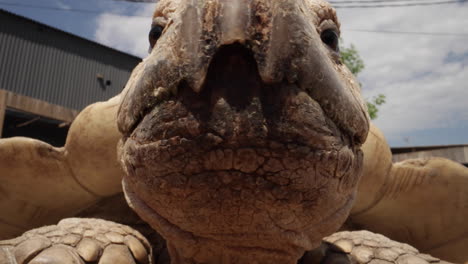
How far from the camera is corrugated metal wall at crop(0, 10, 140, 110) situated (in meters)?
12.3

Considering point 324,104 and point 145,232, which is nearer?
point 324,104

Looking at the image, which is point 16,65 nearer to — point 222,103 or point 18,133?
point 18,133

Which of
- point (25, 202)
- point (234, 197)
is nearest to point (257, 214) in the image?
point (234, 197)

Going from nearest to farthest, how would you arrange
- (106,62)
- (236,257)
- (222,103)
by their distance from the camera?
(222,103), (236,257), (106,62)

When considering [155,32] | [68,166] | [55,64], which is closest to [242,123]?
[155,32]

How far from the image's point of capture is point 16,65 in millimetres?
12453

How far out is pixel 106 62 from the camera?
14.5m

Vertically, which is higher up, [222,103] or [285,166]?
[222,103]

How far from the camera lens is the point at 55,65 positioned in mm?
13391

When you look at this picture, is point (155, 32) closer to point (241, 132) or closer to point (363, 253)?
point (241, 132)

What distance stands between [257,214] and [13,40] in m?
14.0

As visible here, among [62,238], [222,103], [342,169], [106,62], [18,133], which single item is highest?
[222,103]

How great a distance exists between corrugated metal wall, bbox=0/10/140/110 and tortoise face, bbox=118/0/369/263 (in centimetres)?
1362

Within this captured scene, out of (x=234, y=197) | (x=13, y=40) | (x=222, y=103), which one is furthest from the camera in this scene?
(x=13, y=40)
